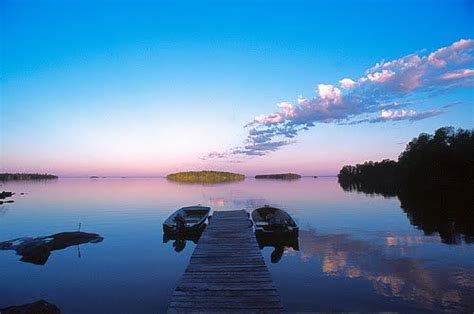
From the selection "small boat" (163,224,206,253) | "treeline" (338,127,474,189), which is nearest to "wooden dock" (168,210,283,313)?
"small boat" (163,224,206,253)

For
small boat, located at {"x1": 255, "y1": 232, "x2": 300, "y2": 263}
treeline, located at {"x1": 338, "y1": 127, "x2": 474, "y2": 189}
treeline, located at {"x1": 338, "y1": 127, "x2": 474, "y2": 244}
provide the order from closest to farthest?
small boat, located at {"x1": 255, "y1": 232, "x2": 300, "y2": 263}, treeline, located at {"x1": 338, "y1": 127, "x2": 474, "y2": 244}, treeline, located at {"x1": 338, "y1": 127, "x2": 474, "y2": 189}

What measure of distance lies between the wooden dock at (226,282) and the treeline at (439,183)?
19.5 metres

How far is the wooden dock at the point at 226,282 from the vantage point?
371 inches

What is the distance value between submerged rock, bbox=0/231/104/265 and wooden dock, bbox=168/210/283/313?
10.7 meters

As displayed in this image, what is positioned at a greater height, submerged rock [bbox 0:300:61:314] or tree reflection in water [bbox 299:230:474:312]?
submerged rock [bbox 0:300:61:314]

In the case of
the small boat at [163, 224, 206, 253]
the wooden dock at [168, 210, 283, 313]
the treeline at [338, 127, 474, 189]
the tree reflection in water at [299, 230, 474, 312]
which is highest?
the treeline at [338, 127, 474, 189]

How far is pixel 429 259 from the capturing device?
1866 centimetres

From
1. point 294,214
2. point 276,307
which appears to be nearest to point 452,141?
point 294,214

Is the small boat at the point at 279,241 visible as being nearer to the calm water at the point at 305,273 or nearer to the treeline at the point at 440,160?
the calm water at the point at 305,273

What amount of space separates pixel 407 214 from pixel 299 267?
25.8 m

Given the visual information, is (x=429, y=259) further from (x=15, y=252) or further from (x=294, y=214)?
(x=15, y=252)

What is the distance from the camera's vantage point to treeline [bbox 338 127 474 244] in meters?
31.3

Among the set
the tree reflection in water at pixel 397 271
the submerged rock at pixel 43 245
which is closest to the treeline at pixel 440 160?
the tree reflection in water at pixel 397 271

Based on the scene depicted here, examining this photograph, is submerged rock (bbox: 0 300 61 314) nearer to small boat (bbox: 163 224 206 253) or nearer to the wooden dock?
the wooden dock
